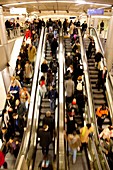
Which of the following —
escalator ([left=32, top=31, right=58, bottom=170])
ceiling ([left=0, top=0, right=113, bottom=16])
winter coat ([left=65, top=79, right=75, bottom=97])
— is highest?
ceiling ([left=0, top=0, right=113, bottom=16])

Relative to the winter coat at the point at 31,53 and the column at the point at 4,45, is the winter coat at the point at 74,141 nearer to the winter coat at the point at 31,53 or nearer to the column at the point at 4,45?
the winter coat at the point at 31,53

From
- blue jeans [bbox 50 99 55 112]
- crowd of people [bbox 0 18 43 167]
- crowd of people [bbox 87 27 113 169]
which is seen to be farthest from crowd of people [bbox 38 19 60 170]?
crowd of people [bbox 87 27 113 169]

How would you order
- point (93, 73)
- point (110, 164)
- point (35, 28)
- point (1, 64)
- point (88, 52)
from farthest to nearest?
point (35, 28) < point (1, 64) < point (88, 52) < point (93, 73) < point (110, 164)

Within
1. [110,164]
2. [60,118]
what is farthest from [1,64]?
[110,164]

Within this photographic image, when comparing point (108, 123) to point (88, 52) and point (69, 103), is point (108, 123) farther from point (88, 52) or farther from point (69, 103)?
point (88, 52)

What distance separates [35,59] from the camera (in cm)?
1219

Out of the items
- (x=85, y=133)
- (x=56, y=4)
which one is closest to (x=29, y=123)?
(x=85, y=133)

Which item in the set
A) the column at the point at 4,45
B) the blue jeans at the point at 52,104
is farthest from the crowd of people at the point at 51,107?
the column at the point at 4,45

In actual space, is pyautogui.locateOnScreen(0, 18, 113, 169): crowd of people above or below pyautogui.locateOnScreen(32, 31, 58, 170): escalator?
above

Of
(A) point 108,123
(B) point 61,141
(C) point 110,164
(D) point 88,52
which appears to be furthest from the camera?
(D) point 88,52

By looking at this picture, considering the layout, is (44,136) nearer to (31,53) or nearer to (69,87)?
(69,87)

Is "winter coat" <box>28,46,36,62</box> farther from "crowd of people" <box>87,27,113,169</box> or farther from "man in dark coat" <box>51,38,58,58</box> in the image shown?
"crowd of people" <box>87,27,113,169</box>

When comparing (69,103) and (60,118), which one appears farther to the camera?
(69,103)

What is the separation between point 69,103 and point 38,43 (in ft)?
18.6
